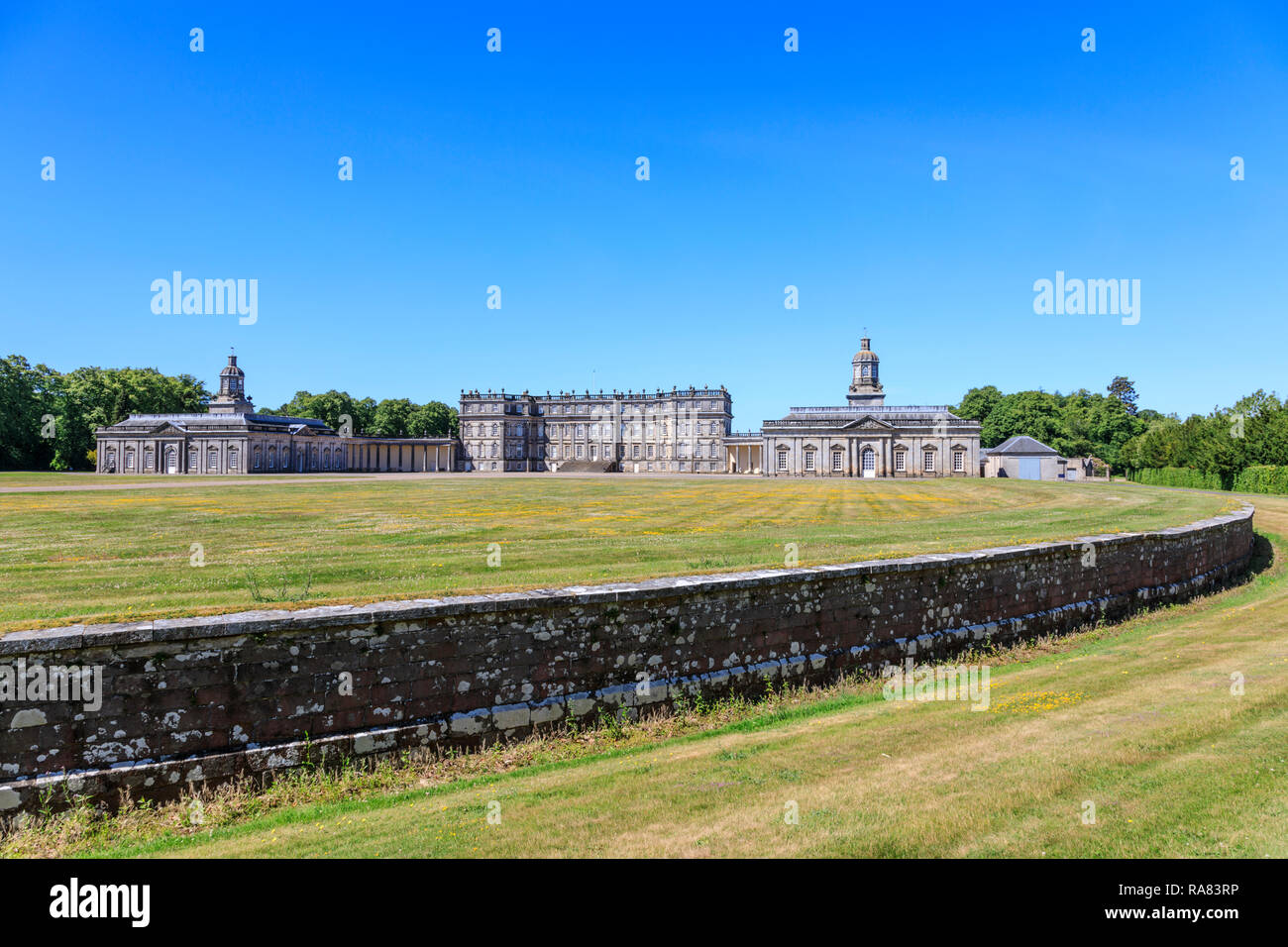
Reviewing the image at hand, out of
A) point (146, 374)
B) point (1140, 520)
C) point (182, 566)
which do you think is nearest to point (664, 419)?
point (146, 374)

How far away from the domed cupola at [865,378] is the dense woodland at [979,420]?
1639cm

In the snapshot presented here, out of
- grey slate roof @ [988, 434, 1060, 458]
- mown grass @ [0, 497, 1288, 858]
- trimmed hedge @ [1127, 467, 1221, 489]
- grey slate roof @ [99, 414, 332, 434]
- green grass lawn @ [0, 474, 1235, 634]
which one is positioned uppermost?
grey slate roof @ [99, 414, 332, 434]

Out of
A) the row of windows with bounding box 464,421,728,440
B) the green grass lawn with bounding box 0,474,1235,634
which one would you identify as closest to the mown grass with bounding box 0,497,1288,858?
the green grass lawn with bounding box 0,474,1235,634

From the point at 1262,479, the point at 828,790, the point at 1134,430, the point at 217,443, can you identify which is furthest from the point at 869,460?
the point at 828,790

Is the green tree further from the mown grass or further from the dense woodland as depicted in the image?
the mown grass

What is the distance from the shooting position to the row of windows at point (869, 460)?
92150 mm

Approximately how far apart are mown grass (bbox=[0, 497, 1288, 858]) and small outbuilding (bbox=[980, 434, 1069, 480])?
7603 centimetres

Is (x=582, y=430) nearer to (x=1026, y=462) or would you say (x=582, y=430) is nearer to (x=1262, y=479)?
(x=1026, y=462)

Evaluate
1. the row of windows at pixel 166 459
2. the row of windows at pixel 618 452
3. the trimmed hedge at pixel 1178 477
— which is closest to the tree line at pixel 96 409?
the row of windows at pixel 166 459

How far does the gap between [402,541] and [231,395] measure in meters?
114

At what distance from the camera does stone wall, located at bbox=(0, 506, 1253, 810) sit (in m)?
6.95

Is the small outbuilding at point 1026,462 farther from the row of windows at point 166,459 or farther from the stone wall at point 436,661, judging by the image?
the row of windows at point 166,459
